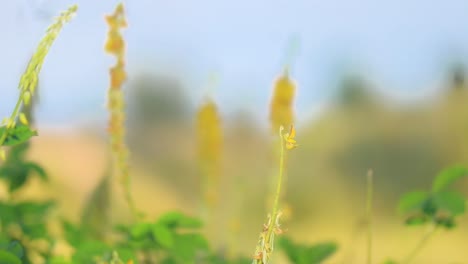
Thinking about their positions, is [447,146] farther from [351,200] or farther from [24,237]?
[24,237]

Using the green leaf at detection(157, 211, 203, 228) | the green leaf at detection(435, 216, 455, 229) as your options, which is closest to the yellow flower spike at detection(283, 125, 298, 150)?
the green leaf at detection(157, 211, 203, 228)

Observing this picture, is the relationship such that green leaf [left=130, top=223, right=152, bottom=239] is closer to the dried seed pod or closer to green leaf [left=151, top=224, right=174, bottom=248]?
green leaf [left=151, top=224, right=174, bottom=248]

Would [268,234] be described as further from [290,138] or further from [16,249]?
[16,249]

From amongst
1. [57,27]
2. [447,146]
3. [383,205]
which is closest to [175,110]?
[383,205]

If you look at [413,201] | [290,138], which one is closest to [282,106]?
[413,201]

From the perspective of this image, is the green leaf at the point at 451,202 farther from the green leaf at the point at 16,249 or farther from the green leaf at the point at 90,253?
the green leaf at the point at 16,249

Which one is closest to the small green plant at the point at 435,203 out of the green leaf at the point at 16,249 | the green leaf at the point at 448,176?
the green leaf at the point at 448,176
